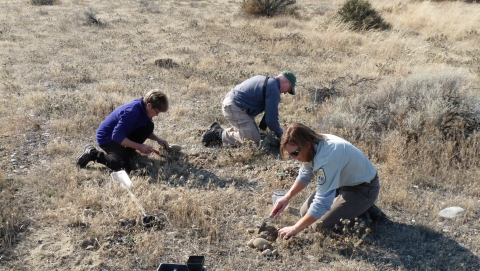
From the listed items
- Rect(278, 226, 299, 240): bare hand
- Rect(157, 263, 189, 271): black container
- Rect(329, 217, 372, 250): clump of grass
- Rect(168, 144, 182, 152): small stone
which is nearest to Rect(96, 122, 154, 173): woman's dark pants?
Rect(168, 144, 182, 152): small stone

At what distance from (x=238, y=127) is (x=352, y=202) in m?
2.40

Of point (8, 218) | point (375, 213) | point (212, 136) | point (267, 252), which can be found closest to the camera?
point (267, 252)

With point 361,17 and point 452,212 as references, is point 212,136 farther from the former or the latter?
point 361,17

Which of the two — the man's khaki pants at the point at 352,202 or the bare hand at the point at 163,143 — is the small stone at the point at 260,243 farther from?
the bare hand at the point at 163,143

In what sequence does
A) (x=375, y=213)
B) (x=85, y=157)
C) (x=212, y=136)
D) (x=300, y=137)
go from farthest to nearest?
(x=212, y=136), (x=85, y=157), (x=375, y=213), (x=300, y=137)

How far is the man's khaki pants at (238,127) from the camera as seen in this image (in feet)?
19.4

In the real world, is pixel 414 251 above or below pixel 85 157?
below

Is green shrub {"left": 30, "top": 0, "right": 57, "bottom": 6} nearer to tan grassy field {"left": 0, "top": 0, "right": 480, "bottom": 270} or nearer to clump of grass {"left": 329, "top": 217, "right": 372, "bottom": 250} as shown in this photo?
tan grassy field {"left": 0, "top": 0, "right": 480, "bottom": 270}

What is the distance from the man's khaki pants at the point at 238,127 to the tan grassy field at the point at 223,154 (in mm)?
206

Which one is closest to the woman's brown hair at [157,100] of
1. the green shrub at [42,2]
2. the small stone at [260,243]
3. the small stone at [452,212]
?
the small stone at [260,243]

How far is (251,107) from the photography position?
19.4ft

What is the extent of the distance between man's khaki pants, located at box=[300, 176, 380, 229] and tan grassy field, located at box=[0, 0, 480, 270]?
0.69ft

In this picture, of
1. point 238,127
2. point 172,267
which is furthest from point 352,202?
point 238,127

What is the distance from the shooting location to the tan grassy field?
12.7 ft
